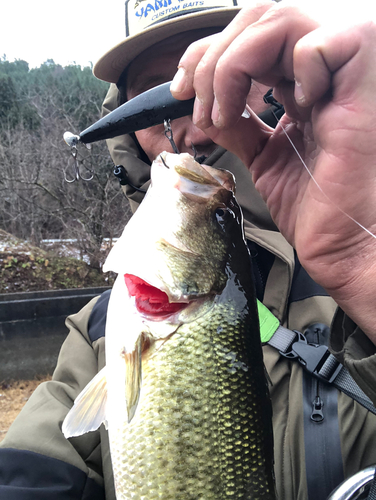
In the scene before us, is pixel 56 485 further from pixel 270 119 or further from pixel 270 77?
pixel 270 119

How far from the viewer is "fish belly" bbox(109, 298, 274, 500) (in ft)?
3.22

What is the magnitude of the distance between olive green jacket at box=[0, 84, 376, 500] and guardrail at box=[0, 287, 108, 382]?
4.26 m

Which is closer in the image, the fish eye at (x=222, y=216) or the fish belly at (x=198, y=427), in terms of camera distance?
the fish belly at (x=198, y=427)

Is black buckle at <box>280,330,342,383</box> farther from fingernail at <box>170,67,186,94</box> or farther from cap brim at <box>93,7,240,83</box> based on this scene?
cap brim at <box>93,7,240,83</box>

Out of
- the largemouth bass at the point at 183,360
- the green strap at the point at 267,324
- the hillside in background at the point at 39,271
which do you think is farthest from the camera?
the hillside in background at the point at 39,271

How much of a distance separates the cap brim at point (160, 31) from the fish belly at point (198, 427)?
1605mm

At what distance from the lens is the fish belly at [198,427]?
982 millimetres

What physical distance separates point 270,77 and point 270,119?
0.84 meters

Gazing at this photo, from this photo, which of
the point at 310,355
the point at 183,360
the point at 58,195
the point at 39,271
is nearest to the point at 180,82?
the point at 183,360

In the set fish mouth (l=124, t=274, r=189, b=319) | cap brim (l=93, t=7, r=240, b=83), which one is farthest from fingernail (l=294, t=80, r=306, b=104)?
cap brim (l=93, t=7, r=240, b=83)

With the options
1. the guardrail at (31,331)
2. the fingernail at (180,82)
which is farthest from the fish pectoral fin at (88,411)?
the guardrail at (31,331)

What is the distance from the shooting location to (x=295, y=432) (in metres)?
1.37

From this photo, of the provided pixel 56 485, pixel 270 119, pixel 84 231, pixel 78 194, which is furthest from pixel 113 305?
pixel 78 194

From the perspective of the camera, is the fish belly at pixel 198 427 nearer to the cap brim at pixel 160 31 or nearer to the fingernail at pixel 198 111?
the fingernail at pixel 198 111
